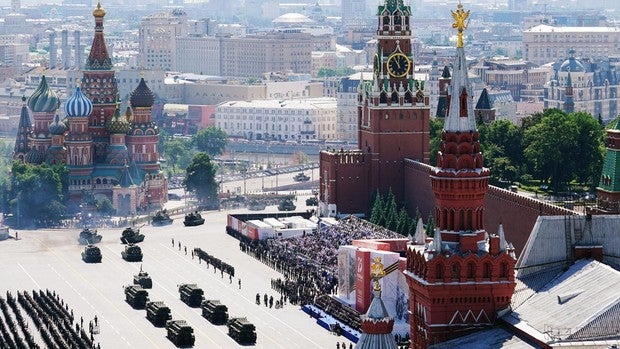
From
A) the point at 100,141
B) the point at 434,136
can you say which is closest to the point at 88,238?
the point at 100,141

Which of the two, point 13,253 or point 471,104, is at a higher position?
point 471,104

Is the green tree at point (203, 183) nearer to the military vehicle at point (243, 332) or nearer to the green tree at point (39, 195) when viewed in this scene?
the green tree at point (39, 195)

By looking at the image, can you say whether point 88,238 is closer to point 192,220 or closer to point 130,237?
point 130,237

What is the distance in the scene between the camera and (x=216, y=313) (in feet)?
401

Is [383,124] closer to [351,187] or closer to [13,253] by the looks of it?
[351,187]

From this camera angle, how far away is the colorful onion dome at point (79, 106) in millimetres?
186875

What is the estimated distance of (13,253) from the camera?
159m

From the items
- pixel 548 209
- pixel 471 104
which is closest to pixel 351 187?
pixel 548 209

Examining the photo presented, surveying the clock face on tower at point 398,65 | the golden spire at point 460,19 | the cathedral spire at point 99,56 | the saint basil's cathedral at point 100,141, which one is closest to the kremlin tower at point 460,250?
the golden spire at point 460,19

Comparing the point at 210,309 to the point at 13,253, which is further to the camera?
the point at 13,253

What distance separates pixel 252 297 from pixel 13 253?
33268 millimetres

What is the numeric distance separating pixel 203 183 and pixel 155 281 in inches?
1955

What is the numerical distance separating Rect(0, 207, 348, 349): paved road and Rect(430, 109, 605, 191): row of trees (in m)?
21.7

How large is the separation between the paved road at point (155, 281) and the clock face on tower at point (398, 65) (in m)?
17.2
